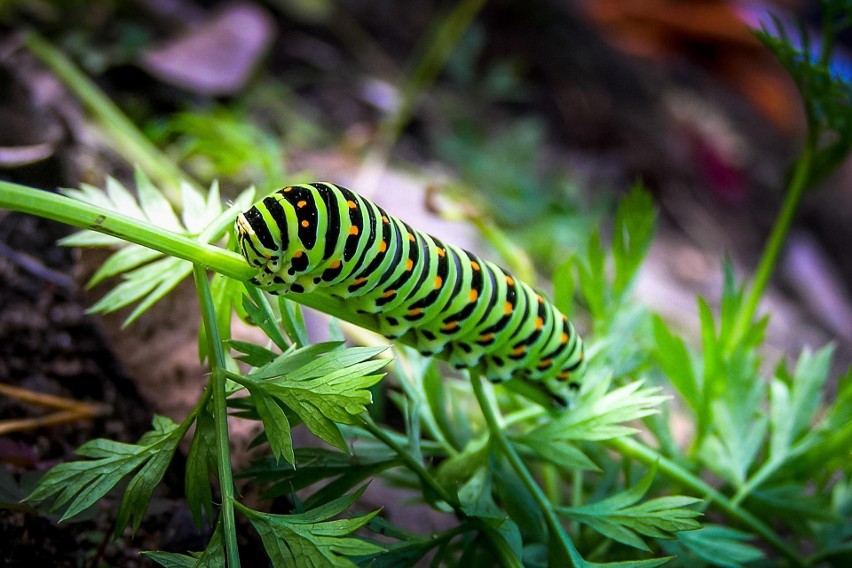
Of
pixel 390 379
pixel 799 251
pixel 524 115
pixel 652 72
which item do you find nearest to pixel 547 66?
pixel 524 115

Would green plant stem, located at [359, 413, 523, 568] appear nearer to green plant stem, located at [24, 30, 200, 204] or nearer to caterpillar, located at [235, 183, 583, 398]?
caterpillar, located at [235, 183, 583, 398]

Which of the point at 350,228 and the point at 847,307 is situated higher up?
the point at 847,307

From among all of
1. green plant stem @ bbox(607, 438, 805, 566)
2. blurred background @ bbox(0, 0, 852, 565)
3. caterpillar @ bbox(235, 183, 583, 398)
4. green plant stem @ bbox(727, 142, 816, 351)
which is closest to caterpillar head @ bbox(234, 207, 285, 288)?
Answer: caterpillar @ bbox(235, 183, 583, 398)

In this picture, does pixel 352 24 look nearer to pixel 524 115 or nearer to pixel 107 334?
pixel 524 115

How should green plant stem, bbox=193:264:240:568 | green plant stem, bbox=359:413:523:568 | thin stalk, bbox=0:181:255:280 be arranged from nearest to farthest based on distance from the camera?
1. thin stalk, bbox=0:181:255:280
2. green plant stem, bbox=193:264:240:568
3. green plant stem, bbox=359:413:523:568

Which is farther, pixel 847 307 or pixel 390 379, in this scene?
pixel 847 307

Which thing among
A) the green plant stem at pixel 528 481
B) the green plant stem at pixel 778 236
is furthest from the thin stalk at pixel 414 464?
the green plant stem at pixel 778 236

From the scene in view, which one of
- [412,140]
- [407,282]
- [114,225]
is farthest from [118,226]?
[412,140]
